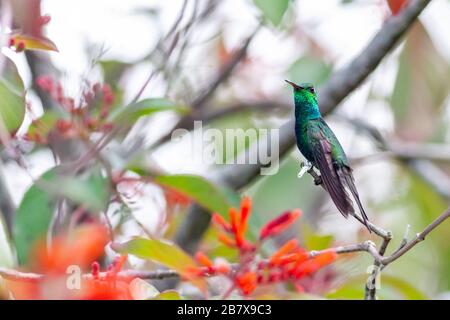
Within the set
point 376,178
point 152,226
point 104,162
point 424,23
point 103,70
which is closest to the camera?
point 104,162

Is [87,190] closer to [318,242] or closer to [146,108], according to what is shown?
[146,108]

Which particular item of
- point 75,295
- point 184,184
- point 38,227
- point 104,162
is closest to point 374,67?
point 184,184

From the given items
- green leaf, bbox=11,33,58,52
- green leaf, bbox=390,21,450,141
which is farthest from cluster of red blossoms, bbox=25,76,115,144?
green leaf, bbox=390,21,450,141

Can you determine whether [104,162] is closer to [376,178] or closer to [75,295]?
[75,295]

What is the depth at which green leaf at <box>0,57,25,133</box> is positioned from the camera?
70.5 inches

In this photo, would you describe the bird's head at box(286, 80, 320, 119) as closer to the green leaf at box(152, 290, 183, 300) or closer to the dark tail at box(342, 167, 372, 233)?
the dark tail at box(342, 167, 372, 233)

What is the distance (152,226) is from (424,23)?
129 cm

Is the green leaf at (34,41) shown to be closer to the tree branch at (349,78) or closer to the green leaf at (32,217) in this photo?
the green leaf at (32,217)

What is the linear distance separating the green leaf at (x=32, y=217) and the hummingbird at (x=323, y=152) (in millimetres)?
726

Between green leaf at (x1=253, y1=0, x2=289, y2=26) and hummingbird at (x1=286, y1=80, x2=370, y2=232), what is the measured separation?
0.55ft

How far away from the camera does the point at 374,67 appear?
2.32 meters

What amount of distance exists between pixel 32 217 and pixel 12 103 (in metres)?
0.51

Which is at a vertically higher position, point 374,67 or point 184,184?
point 374,67

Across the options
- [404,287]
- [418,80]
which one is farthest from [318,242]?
[418,80]
